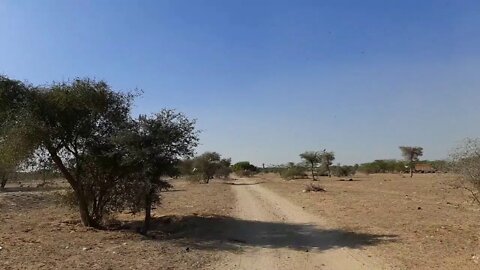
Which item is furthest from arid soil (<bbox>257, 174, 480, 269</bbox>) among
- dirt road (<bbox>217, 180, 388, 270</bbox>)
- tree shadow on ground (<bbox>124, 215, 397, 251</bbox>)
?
tree shadow on ground (<bbox>124, 215, 397, 251</bbox>)

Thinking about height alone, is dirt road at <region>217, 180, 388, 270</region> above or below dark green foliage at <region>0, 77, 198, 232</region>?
below

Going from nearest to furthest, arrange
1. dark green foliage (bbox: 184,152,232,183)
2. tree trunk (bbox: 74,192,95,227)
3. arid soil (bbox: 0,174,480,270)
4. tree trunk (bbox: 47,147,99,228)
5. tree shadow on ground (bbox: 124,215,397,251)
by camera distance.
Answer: arid soil (bbox: 0,174,480,270), tree shadow on ground (bbox: 124,215,397,251), tree trunk (bbox: 47,147,99,228), tree trunk (bbox: 74,192,95,227), dark green foliage (bbox: 184,152,232,183)

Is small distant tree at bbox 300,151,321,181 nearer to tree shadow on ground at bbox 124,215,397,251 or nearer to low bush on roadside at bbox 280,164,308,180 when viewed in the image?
low bush on roadside at bbox 280,164,308,180

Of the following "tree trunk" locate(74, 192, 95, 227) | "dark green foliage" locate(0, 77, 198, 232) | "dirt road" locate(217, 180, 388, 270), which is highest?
"dark green foliage" locate(0, 77, 198, 232)

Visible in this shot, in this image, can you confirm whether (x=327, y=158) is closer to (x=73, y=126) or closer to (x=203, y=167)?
(x=203, y=167)

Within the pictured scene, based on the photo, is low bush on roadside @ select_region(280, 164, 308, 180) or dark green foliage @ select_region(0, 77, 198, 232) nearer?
dark green foliage @ select_region(0, 77, 198, 232)

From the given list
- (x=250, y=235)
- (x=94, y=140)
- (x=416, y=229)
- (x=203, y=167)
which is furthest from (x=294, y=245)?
(x=203, y=167)

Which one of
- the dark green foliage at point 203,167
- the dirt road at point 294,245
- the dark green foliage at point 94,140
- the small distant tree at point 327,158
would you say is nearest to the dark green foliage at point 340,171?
the small distant tree at point 327,158

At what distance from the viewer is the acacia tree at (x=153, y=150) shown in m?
18.0

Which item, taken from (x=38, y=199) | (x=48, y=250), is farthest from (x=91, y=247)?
(x=38, y=199)

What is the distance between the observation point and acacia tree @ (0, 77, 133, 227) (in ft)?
57.9

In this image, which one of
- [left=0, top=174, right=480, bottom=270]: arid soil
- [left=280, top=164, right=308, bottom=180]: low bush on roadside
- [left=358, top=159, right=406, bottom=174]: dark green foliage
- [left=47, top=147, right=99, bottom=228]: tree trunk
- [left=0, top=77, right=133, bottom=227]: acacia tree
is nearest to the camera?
[left=0, top=174, right=480, bottom=270]: arid soil

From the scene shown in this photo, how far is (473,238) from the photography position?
618 inches

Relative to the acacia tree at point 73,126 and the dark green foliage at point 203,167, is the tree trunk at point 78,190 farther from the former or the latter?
the dark green foliage at point 203,167
